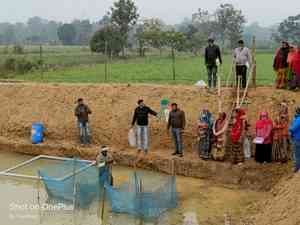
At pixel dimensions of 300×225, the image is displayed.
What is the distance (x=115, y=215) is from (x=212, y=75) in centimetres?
719

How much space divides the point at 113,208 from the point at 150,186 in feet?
8.53

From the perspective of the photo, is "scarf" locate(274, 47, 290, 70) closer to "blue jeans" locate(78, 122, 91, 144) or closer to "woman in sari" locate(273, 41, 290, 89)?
"woman in sari" locate(273, 41, 290, 89)

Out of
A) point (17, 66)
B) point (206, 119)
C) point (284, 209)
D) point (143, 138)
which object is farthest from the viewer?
point (17, 66)

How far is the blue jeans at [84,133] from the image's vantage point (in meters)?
16.5

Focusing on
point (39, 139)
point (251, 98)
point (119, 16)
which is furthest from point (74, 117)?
point (119, 16)

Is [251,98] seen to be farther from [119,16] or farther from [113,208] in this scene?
[119,16]

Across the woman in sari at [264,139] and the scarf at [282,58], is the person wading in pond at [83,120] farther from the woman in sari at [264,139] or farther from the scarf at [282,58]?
the scarf at [282,58]

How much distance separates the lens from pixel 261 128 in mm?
13711

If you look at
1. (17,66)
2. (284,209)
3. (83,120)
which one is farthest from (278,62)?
(17,66)

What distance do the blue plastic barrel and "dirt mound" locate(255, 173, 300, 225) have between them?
868 cm

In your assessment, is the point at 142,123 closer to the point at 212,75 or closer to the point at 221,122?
the point at 221,122

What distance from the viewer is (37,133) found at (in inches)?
682

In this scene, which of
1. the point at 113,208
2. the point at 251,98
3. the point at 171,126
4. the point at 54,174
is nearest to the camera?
the point at 113,208

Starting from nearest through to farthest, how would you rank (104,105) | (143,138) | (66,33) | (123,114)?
1. (143,138)
2. (123,114)
3. (104,105)
4. (66,33)
